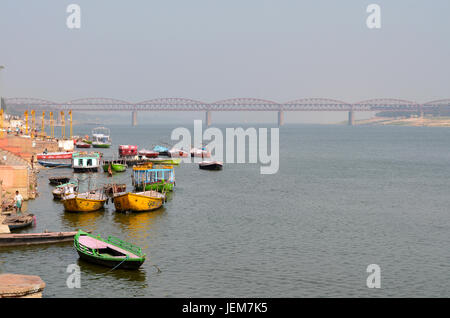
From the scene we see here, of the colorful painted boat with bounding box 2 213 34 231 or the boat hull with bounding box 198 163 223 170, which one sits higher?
the boat hull with bounding box 198 163 223 170

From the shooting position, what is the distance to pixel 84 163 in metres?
87.2

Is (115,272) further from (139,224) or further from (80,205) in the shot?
(80,205)

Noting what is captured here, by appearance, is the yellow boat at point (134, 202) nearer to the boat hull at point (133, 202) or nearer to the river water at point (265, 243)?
the boat hull at point (133, 202)

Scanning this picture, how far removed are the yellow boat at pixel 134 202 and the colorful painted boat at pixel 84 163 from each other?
119 ft

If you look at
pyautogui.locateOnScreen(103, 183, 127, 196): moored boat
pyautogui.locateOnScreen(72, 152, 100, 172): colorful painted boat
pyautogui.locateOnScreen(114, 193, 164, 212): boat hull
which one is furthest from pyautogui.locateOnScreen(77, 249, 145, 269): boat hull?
pyautogui.locateOnScreen(72, 152, 100, 172): colorful painted boat

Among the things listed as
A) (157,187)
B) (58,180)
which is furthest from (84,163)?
(157,187)

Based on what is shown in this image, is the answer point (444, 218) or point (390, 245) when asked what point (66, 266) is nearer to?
point (390, 245)

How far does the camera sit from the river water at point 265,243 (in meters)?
32.1

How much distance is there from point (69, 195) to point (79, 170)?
3413cm

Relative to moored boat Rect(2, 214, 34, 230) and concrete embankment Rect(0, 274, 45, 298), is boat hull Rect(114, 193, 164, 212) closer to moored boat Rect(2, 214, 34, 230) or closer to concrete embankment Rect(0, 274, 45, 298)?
moored boat Rect(2, 214, 34, 230)

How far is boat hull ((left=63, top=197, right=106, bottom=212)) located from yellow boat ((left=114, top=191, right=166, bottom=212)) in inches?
78.2

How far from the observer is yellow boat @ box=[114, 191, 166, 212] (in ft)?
167

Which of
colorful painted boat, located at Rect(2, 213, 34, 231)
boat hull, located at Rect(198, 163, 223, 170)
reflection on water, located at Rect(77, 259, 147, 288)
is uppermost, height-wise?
boat hull, located at Rect(198, 163, 223, 170)

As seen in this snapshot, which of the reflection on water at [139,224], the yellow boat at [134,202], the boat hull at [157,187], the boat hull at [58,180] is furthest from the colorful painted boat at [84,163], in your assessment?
the yellow boat at [134,202]
